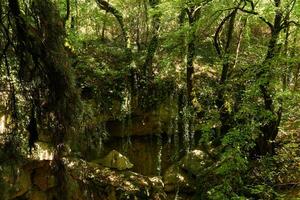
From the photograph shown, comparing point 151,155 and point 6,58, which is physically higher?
point 6,58

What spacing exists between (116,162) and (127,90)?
218cm

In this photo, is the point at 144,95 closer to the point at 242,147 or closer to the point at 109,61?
the point at 109,61

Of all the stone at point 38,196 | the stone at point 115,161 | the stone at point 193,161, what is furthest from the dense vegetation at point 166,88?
the stone at point 38,196

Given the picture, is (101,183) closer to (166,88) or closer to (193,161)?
(193,161)

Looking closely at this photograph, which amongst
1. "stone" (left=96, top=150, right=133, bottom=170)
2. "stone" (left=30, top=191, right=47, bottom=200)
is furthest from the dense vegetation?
"stone" (left=30, top=191, right=47, bottom=200)

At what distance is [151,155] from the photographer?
11328mm

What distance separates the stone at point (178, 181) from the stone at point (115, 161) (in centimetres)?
111

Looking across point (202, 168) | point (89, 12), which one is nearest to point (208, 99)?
point (202, 168)

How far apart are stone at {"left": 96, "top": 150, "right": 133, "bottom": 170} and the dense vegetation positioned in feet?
1.72

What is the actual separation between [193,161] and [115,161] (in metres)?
2.09

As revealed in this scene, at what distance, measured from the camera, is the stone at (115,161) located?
33.5 ft

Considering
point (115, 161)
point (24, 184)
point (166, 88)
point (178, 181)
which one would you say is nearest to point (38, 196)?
point (24, 184)

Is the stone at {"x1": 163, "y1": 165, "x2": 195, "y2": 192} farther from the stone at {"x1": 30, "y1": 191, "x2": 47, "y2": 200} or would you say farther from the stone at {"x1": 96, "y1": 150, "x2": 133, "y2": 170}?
the stone at {"x1": 30, "y1": 191, "x2": 47, "y2": 200}

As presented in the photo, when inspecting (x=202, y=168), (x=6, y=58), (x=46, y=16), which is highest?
(x=46, y=16)
